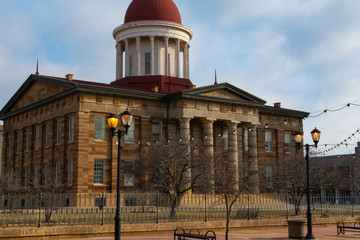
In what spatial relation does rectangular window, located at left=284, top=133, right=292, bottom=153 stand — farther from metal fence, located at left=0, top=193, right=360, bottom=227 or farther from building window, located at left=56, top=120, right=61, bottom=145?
building window, located at left=56, top=120, right=61, bottom=145

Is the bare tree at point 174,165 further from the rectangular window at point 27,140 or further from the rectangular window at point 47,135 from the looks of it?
the rectangular window at point 27,140

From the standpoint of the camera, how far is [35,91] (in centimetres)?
5444

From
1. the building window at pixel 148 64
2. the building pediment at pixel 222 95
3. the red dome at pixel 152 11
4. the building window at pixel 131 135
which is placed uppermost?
the red dome at pixel 152 11

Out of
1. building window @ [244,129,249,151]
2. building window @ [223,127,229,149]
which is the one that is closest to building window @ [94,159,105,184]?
building window @ [223,127,229,149]

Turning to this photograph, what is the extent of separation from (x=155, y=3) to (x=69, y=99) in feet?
61.1

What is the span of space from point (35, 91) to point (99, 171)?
12.9m

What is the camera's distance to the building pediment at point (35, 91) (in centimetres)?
4928

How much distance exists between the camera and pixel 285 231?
1174 inches

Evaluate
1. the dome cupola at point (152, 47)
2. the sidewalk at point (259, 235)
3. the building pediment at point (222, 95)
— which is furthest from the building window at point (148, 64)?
Result: the sidewalk at point (259, 235)

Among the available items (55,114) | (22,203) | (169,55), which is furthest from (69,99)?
(169,55)

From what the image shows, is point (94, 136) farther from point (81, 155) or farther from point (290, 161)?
point (290, 161)

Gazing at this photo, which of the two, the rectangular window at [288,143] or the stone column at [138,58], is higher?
the stone column at [138,58]

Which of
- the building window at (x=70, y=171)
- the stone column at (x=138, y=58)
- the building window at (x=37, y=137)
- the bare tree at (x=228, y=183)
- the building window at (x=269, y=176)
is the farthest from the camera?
the stone column at (x=138, y=58)

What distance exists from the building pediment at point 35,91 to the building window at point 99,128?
3.76m
